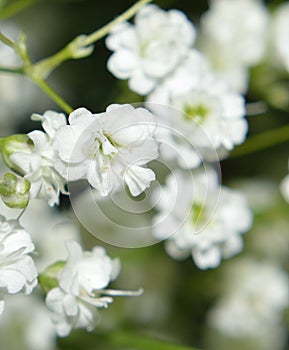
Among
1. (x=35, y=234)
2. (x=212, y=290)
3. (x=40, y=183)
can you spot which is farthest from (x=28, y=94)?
(x=40, y=183)

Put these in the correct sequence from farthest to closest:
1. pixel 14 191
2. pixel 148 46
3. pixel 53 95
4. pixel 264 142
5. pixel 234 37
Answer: pixel 234 37
pixel 264 142
pixel 148 46
pixel 53 95
pixel 14 191

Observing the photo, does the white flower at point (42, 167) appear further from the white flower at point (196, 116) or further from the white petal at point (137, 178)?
the white flower at point (196, 116)

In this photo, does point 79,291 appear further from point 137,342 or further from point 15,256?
point 137,342

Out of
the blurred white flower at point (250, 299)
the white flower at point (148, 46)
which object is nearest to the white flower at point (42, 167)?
the white flower at point (148, 46)

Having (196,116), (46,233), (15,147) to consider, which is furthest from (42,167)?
(46,233)

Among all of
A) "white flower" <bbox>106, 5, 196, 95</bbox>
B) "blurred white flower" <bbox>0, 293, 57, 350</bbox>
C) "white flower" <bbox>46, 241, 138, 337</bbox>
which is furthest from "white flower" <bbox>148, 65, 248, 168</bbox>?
"blurred white flower" <bbox>0, 293, 57, 350</bbox>

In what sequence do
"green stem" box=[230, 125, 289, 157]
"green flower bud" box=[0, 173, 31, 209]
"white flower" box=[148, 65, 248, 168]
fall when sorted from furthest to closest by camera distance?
"green stem" box=[230, 125, 289, 157], "white flower" box=[148, 65, 248, 168], "green flower bud" box=[0, 173, 31, 209]

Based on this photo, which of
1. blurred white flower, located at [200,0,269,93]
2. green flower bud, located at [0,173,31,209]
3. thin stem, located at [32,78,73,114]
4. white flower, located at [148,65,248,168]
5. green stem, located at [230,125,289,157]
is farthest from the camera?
blurred white flower, located at [200,0,269,93]

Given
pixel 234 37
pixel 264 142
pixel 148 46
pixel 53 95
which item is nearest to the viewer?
pixel 53 95

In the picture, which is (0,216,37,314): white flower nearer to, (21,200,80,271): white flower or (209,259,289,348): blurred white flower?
(21,200,80,271): white flower
